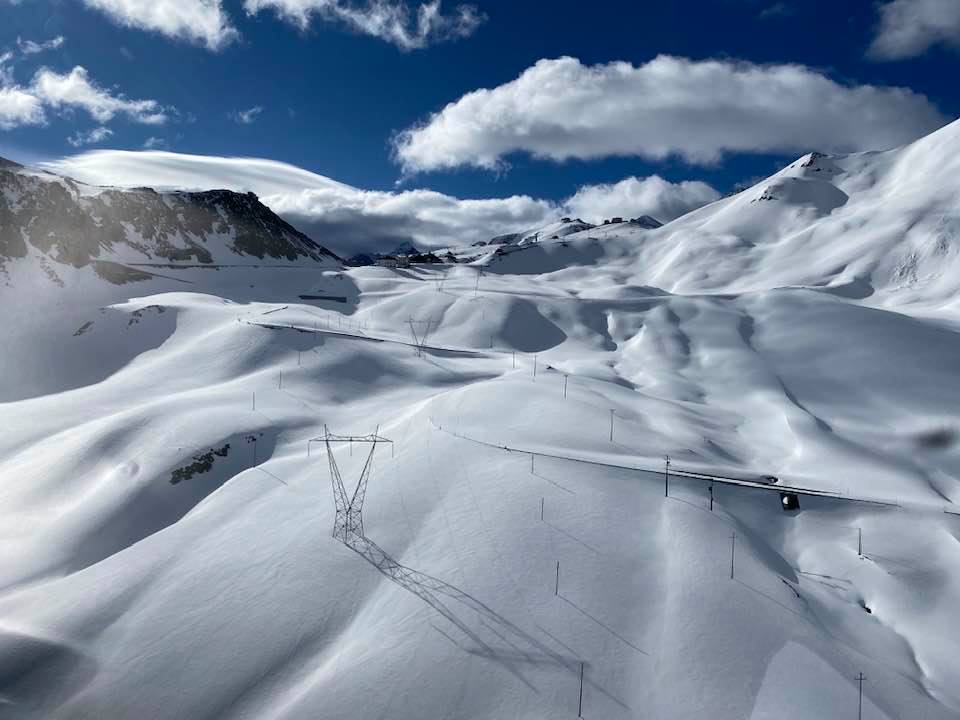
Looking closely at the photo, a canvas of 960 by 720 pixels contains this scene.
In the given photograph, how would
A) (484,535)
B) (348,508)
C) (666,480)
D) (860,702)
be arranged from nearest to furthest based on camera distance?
(860,702) < (484,535) < (348,508) < (666,480)

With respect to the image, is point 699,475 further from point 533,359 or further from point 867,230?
point 867,230

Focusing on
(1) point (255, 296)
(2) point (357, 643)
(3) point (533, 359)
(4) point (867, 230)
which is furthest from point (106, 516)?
(4) point (867, 230)

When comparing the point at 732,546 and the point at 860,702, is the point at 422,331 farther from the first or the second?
the point at 860,702

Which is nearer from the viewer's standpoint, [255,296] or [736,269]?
[255,296]

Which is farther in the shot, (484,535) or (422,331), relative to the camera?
(422,331)

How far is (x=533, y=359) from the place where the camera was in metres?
85.4

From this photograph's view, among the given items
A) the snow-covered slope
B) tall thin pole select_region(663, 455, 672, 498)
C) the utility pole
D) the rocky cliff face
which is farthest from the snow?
the snow-covered slope

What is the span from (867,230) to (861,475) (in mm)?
150729

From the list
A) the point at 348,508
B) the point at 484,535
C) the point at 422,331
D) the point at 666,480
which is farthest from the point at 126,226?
the point at 666,480

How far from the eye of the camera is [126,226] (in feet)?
517

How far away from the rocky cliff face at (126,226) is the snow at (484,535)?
210 feet

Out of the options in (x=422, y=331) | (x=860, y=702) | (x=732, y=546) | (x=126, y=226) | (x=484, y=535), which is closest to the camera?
(x=860, y=702)

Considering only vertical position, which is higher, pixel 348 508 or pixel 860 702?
pixel 348 508

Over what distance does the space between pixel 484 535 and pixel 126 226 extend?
6235 inches
